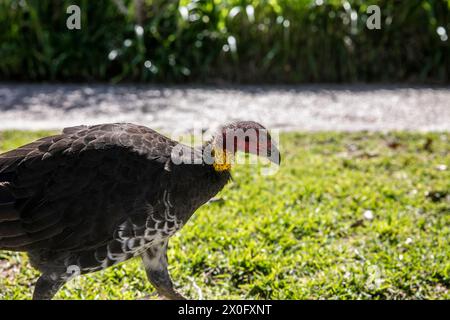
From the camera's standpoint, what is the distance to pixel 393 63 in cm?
846

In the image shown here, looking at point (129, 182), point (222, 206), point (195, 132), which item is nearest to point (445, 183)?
point (222, 206)

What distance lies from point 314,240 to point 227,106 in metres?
3.41

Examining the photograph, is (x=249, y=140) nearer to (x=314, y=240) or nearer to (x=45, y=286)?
(x=45, y=286)

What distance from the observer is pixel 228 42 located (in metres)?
8.02

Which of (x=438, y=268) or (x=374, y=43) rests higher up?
(x=374, y=43)

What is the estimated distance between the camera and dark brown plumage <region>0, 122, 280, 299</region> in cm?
266

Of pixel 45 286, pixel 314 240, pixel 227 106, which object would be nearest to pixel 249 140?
pixel 45 286

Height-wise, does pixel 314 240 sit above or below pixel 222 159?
below

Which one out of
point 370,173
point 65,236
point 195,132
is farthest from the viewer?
point 195,132

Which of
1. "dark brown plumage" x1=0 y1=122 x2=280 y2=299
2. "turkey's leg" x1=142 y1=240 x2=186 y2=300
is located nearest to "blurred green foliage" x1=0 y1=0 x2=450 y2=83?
"turkey's leg" x1=142 y1=240 x2=186 y2=300

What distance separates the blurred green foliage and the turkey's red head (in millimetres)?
5326

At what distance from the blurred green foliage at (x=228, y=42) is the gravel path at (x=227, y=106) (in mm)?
371
